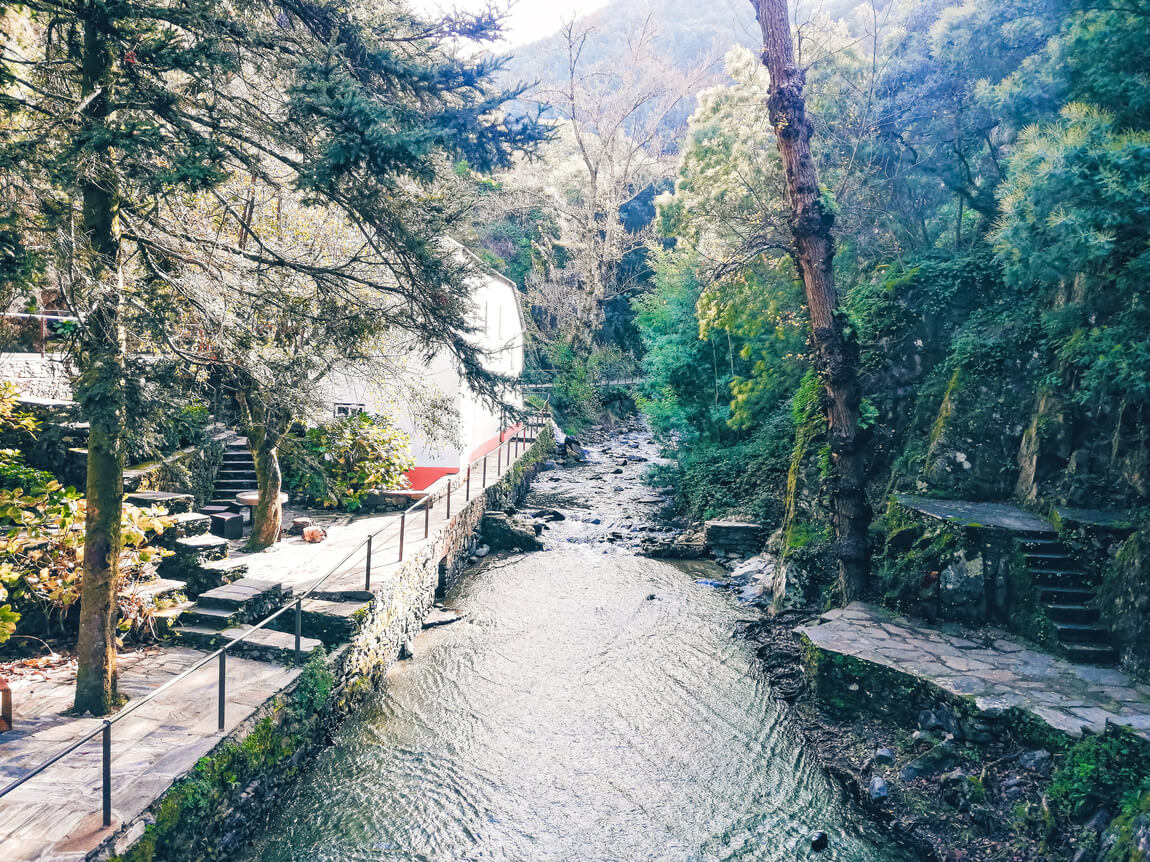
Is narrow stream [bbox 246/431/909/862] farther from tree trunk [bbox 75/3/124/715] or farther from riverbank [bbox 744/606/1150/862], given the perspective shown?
tree trunk [bbox 75/3/124/715]

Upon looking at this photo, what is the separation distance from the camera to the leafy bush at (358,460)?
15000 millimetres

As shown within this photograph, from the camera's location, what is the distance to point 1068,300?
10992mm

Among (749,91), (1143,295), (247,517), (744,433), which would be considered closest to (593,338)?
(744,433)

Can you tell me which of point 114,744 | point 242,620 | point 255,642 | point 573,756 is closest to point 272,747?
point 114,744

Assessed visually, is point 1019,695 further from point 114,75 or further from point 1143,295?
point 114,75

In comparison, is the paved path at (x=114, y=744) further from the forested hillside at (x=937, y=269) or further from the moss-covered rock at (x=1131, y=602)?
the moss-covered rock at (x=1131, y=602)

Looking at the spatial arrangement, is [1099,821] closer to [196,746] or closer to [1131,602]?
[1131,602]

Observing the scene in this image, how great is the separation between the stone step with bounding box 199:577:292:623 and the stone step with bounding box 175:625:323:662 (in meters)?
0.29

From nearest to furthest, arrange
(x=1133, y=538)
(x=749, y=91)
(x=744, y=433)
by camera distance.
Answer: (x=1133, y=538), (x=749, y=91), (x=744, y=433)

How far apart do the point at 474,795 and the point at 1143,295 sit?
31.4 feet

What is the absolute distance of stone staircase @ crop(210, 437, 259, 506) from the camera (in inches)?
573

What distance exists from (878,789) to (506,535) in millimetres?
10347

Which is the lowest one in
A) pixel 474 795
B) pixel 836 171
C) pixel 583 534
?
pixel 474 795

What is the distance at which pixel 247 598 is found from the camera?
9203 millimetres
